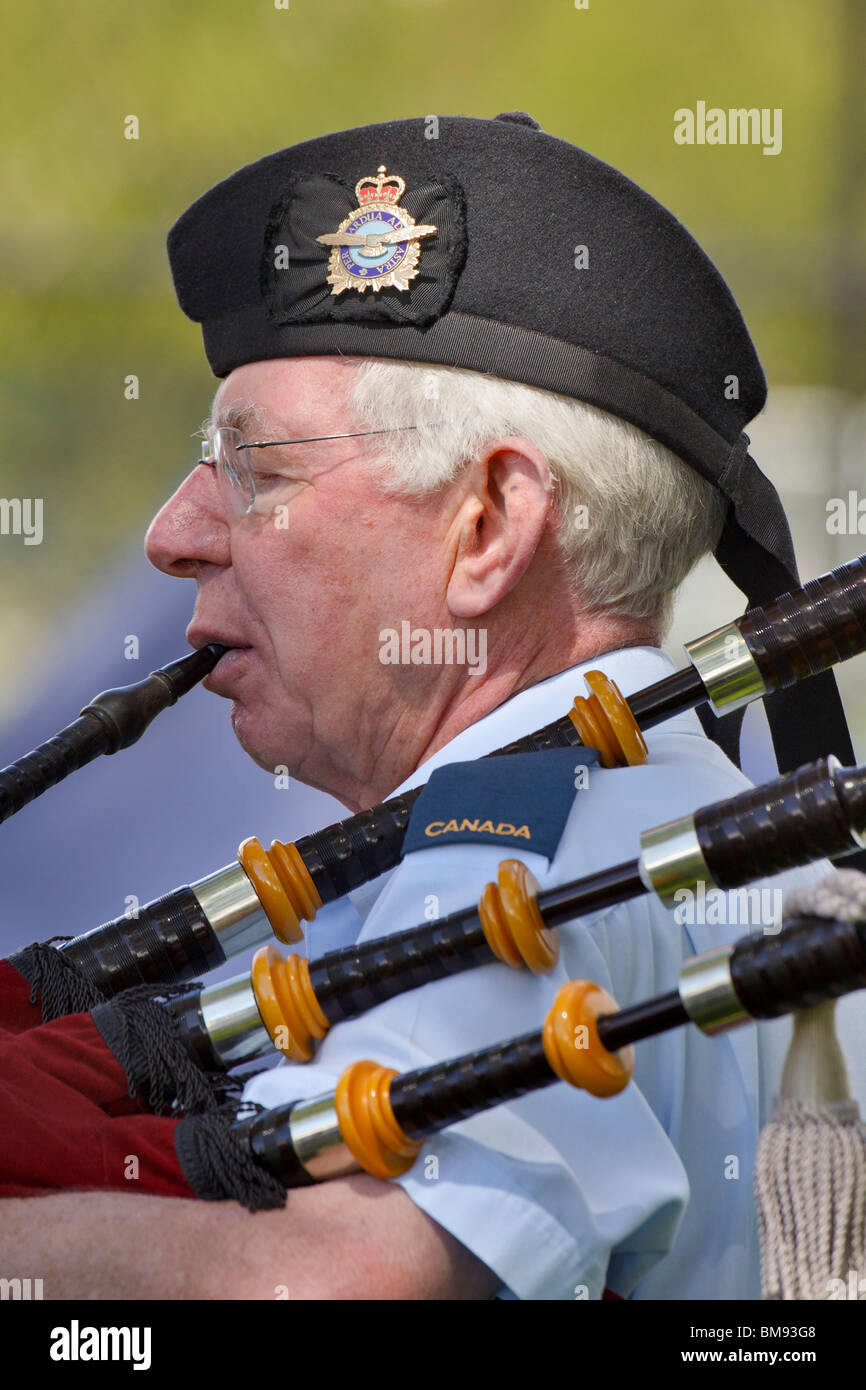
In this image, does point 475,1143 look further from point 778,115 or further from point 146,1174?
point 778,115

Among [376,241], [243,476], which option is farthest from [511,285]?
[243,476]

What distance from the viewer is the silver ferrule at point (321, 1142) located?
1021mm

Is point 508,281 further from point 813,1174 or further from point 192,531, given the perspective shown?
point 813,1174

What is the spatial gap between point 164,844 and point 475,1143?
1.99 metres

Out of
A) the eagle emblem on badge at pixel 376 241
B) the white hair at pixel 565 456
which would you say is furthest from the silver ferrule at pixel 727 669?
the eagle emblem on badge at pixel 376 241

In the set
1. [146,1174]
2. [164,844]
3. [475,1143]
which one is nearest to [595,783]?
[475,1143]

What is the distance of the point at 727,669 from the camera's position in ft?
4.27

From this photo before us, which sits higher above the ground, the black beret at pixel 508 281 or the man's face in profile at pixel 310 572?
the black beret at pixel 508 281

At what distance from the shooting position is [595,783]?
1269 millimetres

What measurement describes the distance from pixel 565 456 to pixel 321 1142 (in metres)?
0.81

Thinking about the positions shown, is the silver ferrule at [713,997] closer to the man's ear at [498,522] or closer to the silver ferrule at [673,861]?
the silver ferrule at [673,861]

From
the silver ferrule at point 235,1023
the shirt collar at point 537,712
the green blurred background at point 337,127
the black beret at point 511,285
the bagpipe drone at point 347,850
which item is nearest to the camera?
the silver ferrule at point 235,1023

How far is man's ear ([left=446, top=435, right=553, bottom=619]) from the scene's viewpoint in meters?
1.53

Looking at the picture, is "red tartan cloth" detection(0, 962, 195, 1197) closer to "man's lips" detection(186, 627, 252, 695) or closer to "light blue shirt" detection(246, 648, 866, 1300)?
"light blue shirt" detection(246, 648, 866, 1300)
